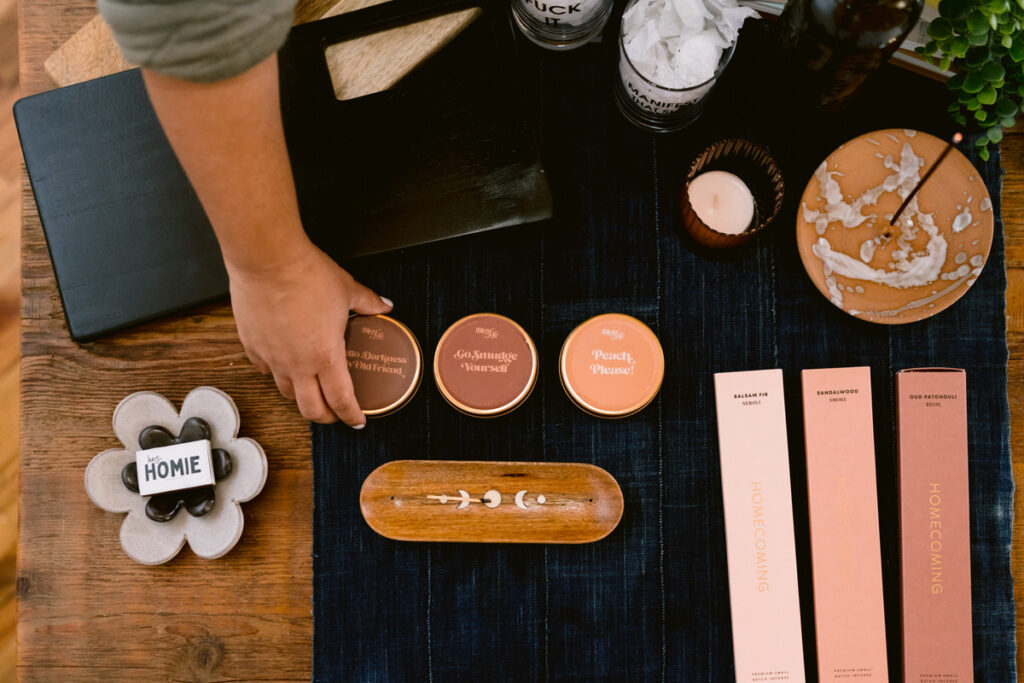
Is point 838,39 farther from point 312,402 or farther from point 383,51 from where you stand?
point 312,402

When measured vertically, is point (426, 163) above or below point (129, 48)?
below

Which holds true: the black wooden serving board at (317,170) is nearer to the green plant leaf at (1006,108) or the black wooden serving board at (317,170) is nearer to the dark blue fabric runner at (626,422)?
the dark blue fabric runner at (626,422)

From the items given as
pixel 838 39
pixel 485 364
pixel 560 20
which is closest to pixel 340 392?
pixel 485 364

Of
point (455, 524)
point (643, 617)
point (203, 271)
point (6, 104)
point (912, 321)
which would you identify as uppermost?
point (6, 104)

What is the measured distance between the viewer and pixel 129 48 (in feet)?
1.46

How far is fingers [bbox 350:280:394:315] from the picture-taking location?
68 centimetres

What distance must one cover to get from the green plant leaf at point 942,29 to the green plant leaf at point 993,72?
0.14ft

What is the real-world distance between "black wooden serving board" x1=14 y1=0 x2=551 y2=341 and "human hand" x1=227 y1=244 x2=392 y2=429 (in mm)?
76

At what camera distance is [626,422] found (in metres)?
0.71

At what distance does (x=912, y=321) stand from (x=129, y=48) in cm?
75

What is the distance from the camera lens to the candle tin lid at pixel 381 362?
0.69 meters

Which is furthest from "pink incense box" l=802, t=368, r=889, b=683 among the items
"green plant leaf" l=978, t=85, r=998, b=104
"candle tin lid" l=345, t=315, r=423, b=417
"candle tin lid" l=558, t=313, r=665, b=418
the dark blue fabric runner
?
"candle tin lid" l=345, t=315, r=423, b=417

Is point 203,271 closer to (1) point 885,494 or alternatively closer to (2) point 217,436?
(2) point 217,436

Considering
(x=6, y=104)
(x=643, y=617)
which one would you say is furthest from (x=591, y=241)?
(x=6, y=104)
